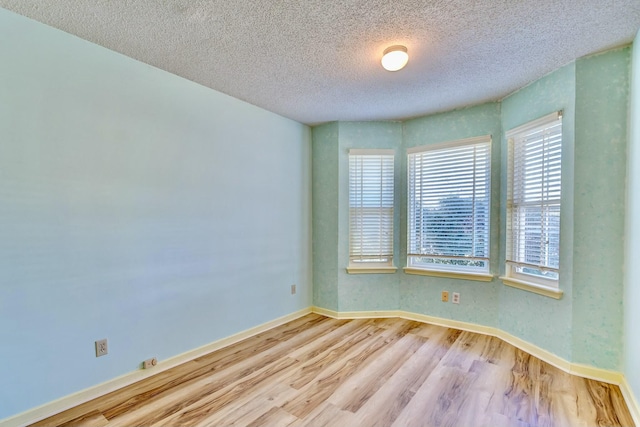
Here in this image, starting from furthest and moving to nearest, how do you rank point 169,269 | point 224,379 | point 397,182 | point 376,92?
point 397,182 < point 376,92 < point 169,269 < point 224,379

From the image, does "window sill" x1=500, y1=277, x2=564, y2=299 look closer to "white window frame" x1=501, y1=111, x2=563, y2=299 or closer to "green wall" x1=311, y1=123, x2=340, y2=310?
"white window frame" x1=501, y1=111, x2=563, y2=299

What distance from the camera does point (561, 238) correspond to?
241 cm

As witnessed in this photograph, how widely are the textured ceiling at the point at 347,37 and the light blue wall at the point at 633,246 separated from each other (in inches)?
16.8

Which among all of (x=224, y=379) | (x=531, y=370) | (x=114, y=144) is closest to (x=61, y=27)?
(x=114, y=144)

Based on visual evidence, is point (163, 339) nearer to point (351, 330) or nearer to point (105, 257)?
point (105, 257)

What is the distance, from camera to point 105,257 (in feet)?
6.97

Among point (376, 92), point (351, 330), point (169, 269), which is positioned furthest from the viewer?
point (351, 330)

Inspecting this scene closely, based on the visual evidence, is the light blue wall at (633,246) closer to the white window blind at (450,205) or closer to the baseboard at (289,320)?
the baseboard at (289,320)

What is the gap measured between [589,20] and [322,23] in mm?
1652

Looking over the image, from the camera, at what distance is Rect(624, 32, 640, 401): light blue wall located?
74.9 inches

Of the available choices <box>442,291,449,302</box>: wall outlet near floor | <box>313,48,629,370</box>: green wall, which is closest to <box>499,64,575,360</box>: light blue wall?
<box>313,48,629,370</box>: green wall

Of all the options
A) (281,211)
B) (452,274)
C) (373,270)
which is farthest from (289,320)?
(452,274)

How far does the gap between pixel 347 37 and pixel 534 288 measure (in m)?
2.59

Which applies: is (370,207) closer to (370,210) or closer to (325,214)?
(370,210)
